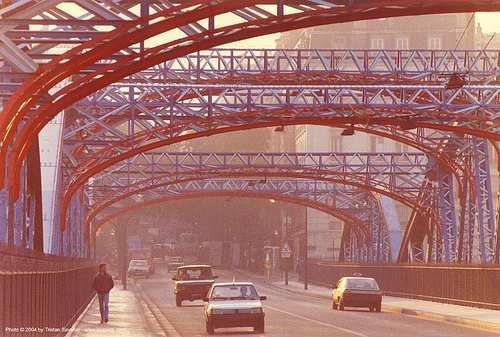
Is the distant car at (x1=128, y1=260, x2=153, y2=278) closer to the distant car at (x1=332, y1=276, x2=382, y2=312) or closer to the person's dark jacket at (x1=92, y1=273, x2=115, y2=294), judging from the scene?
the distant car at (x1=332, y1=276, x2=382, y2=312)

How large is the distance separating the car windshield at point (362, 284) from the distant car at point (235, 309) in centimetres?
1366

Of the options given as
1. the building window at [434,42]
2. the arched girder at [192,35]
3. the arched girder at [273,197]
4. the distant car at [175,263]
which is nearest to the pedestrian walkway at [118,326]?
the arched girder at [192,35]

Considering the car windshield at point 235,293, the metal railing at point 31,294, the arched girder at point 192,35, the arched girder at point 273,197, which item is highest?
the arched girder at point 192,35

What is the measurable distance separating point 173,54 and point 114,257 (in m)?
111

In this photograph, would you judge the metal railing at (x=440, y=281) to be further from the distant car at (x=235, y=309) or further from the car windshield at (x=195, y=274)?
the distant car at (x=235, y=309)

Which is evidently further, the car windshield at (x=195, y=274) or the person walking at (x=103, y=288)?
the car windshield at (x=195, y=274)

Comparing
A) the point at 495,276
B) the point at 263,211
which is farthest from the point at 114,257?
the point at 495,276

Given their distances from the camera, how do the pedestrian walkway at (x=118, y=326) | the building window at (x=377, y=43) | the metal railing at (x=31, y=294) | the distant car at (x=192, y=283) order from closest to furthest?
the metal railing at (x=31, y=294) → the pedestrian walkway at (x=118, y=326) → the distant car at (x=192, y=283) → the building window at (x=377, y=43)

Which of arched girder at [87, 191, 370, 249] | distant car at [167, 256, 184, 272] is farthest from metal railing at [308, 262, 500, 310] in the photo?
distant car at [167, 256, 184, 272]

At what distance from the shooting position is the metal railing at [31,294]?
39.7ft

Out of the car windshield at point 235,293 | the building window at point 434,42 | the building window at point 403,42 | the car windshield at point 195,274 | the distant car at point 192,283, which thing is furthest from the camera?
the building window at point 403,42

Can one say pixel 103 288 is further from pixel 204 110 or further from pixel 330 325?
pixel 204 110

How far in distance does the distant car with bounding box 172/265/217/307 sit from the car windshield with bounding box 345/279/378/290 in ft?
25.3

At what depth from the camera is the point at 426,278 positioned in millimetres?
49969
